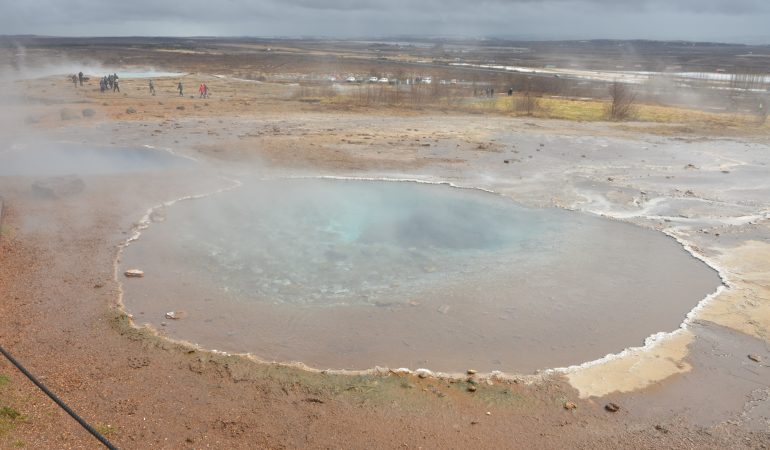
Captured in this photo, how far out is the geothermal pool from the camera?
286 inches

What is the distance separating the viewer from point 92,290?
8281mm

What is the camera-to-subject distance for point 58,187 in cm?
1247

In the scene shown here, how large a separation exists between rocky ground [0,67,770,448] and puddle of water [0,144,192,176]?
63cm

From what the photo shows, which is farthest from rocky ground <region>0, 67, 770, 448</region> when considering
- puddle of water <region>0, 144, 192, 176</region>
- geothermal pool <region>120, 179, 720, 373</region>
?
puddle of water <region>0, 144, 192, 176</region>

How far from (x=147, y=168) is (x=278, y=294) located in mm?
8782

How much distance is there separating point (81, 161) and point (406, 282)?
38.0ft

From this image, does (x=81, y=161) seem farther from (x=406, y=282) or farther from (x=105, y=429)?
(x=105, y=429)

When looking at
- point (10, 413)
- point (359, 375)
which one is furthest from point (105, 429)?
point (359, 375)

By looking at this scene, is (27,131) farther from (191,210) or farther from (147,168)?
(191,210)

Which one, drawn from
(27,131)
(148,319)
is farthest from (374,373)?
(27,131)

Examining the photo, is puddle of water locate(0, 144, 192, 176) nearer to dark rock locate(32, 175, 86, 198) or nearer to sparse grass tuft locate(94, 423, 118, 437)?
dark rock locate(32, 175, 86, 198)

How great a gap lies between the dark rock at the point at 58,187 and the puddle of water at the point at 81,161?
1699mm

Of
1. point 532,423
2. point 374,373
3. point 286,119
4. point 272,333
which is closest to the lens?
point 532,423

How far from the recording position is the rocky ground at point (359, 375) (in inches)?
218
